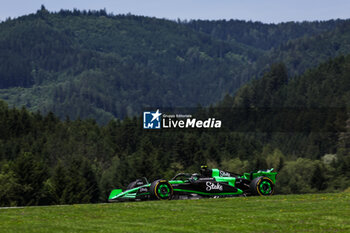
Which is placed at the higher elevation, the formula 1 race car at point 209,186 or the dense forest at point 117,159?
the formula 1 race car at point 209,186

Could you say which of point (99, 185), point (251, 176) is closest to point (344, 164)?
point (99, 185)

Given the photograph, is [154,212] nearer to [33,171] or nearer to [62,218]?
[62,218]

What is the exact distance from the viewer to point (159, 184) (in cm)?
2955

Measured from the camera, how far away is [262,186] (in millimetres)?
31031

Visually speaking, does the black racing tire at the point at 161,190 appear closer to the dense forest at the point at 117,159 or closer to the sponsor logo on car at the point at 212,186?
the sponsor logo on car at the point at 212,186

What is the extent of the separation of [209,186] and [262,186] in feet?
8.44

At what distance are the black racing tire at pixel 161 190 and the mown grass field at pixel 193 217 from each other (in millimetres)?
2250

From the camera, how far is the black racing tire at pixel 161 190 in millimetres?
29230

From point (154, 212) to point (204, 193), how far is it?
8.17 metres

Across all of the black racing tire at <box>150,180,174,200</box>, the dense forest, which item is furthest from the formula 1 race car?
the dense forest

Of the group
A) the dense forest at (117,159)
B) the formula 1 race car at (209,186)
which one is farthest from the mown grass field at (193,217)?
the dense forest at (117,159)

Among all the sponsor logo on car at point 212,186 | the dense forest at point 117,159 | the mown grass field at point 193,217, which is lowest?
the dense forest at point 117,159

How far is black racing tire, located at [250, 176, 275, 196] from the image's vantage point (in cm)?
3073

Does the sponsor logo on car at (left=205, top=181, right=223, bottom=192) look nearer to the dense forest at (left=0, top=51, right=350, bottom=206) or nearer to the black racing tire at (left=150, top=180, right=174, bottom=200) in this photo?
the black racing tire at (left=150, top=180, right=174, bottom=200)
